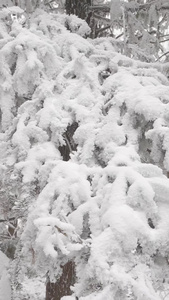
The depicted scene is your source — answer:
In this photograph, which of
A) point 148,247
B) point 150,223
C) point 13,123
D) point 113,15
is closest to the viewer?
point 148,247

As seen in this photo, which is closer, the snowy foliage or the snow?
the snowy foliage

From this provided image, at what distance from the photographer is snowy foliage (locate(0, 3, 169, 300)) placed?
2111mm

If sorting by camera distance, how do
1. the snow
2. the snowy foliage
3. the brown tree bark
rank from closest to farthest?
the snowy foliage, the snow, the brown tree bark

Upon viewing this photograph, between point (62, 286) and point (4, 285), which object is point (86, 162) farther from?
point (62, 286)

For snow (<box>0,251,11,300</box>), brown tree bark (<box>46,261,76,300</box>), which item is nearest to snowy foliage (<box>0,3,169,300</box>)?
snow (<box>0,251,11,300</box>)

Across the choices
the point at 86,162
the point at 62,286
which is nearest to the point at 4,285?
the point at 62,286

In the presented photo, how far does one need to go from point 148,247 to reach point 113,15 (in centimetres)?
421

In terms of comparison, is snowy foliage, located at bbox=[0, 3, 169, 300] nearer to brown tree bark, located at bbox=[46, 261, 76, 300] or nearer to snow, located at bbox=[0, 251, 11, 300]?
snow, located at bbox=[0, 251, 11, 300]

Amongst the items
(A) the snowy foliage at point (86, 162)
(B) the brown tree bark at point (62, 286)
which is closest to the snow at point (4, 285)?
(A) the snowy foliage at point (86, 162)

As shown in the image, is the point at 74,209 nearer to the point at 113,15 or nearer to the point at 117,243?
the point at 117,243

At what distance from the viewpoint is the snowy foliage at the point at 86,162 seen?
2.11 meters

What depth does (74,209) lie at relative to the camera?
2.65 meters

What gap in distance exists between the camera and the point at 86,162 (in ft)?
10.0

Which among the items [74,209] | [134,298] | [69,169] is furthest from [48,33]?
[134,298]
